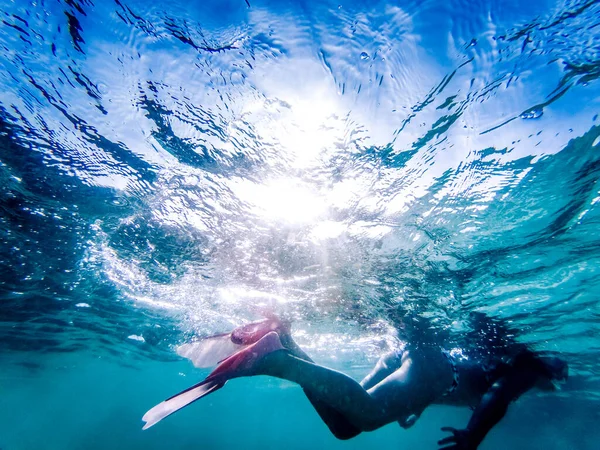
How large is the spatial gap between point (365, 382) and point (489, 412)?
3569 millimetres

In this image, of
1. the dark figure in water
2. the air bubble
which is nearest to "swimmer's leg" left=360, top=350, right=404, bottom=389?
the dark figure in water

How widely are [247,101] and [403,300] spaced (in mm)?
9098

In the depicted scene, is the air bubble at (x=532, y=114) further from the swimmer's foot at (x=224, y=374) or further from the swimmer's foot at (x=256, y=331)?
the swimmer's foot at (x=256, y=331)

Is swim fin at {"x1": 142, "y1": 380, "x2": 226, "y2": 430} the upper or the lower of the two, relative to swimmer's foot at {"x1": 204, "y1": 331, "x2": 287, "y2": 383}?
lower

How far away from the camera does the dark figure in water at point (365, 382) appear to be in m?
3.64

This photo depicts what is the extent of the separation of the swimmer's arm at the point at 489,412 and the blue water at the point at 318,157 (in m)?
3.40

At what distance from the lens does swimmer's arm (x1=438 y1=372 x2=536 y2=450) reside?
4296 millimetres

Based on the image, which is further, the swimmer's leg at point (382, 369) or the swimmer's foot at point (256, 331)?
the swimmer's leg at point (382, 369)

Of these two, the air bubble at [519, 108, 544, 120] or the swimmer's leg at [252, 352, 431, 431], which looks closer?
the swimmer's leg at [252, 352, 431, 431]

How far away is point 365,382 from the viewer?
25.7 ft

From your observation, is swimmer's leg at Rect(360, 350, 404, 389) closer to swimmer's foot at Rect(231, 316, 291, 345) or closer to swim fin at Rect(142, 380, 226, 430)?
swimmer's foot at Rect(231, 316, 291, 345)

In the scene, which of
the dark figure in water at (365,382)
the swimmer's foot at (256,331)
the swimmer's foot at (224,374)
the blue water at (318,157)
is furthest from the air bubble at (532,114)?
the swimmer's foot at (256,331)

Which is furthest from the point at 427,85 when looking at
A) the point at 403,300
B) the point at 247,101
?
the point at 403,300

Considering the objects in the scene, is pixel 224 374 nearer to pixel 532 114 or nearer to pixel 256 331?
pixel 256 331
